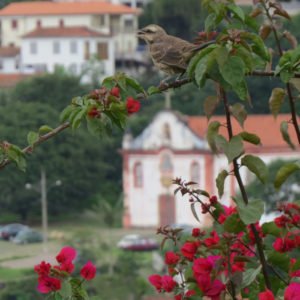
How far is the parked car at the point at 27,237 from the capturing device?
2834 cm

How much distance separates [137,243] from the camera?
29.0 meters

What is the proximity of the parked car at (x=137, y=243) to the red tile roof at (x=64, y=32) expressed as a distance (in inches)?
498

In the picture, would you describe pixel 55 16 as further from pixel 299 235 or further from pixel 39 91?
pixel 299 235

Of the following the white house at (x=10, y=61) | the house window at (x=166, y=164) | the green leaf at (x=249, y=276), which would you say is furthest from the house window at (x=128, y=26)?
the green leaf at (x=249, y=276)

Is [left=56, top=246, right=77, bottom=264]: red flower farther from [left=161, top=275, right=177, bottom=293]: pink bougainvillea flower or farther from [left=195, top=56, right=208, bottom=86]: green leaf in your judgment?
[left=195, top=56, right=208, bottom=86]: green leaf

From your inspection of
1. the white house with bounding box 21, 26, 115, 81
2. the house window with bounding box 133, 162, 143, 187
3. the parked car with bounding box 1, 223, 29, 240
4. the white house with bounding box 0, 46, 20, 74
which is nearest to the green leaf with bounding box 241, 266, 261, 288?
the parked car with bounding box 1, 223, 29, 240

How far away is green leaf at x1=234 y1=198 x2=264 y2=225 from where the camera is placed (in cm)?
253

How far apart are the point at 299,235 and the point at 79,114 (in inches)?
17.3

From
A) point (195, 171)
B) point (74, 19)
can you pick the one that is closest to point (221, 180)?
point (195, 171)

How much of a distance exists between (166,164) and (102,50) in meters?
10.1

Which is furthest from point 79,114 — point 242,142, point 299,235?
point 299,235

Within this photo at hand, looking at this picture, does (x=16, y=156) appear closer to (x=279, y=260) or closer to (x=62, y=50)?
(x=279, y=260)

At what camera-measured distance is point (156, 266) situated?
80.3 ft

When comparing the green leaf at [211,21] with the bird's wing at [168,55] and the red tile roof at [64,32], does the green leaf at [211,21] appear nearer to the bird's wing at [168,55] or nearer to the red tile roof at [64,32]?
the bird's wing at [168,55]
